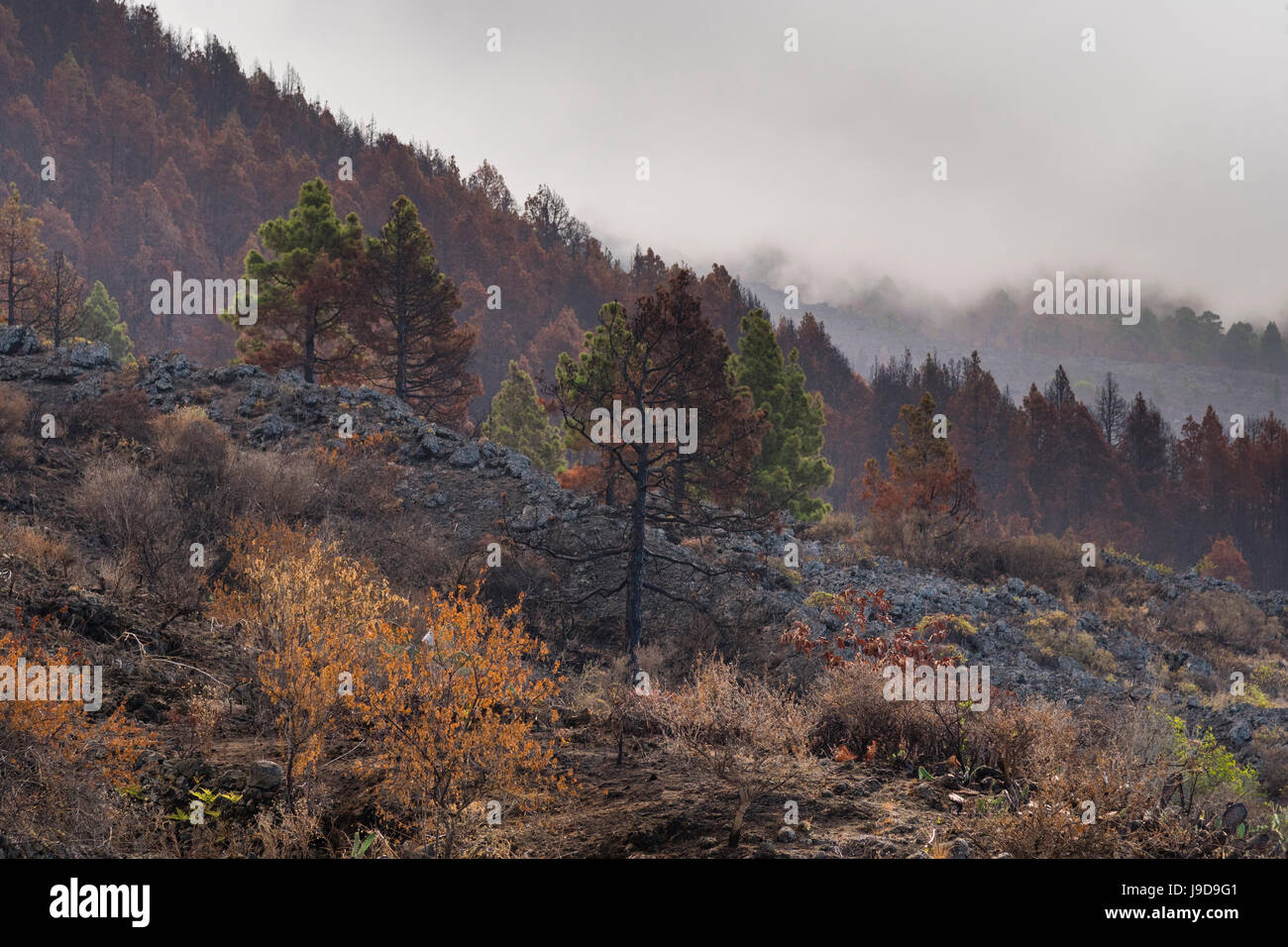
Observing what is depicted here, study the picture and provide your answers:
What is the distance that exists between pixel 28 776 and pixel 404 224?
82.5ft

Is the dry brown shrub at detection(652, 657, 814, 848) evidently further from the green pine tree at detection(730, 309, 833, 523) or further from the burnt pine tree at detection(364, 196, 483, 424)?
the burnt pine tree at detection(364, 196, 483, 424)

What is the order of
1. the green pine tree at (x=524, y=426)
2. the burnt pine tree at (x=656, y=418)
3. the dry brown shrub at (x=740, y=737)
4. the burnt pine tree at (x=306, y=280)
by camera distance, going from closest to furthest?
the dry brown shrub at (x=740, y=737) < the burnt pine tree at (x=656, y=418) < the burnt pine tree at (x=306, y=280) < the green pine tree at (x=524, y=426)

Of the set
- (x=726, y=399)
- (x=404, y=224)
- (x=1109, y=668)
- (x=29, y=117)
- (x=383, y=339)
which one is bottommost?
(x=1109, y=668)

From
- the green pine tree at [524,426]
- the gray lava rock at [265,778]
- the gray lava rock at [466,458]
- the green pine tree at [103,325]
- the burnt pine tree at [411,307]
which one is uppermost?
the green pine tree at [103,325]

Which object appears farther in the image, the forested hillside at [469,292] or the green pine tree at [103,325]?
the forested hillside at [469,292]

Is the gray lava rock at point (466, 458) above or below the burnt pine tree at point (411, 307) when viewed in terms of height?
below

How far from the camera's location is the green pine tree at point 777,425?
92.5 ft

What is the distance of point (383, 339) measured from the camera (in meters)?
28.0

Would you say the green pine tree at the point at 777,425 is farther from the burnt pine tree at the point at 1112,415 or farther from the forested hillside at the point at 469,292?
the burnt pine tree at the point at 1112,415

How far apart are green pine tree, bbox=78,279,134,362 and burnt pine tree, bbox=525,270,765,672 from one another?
34074 millimetres

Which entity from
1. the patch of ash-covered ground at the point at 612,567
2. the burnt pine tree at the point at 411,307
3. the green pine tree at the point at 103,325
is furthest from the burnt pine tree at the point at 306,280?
the green pine tree at the point at 103,325

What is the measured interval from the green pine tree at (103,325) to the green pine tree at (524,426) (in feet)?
66.4

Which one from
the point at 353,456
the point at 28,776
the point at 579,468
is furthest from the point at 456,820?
the point at 579,468
